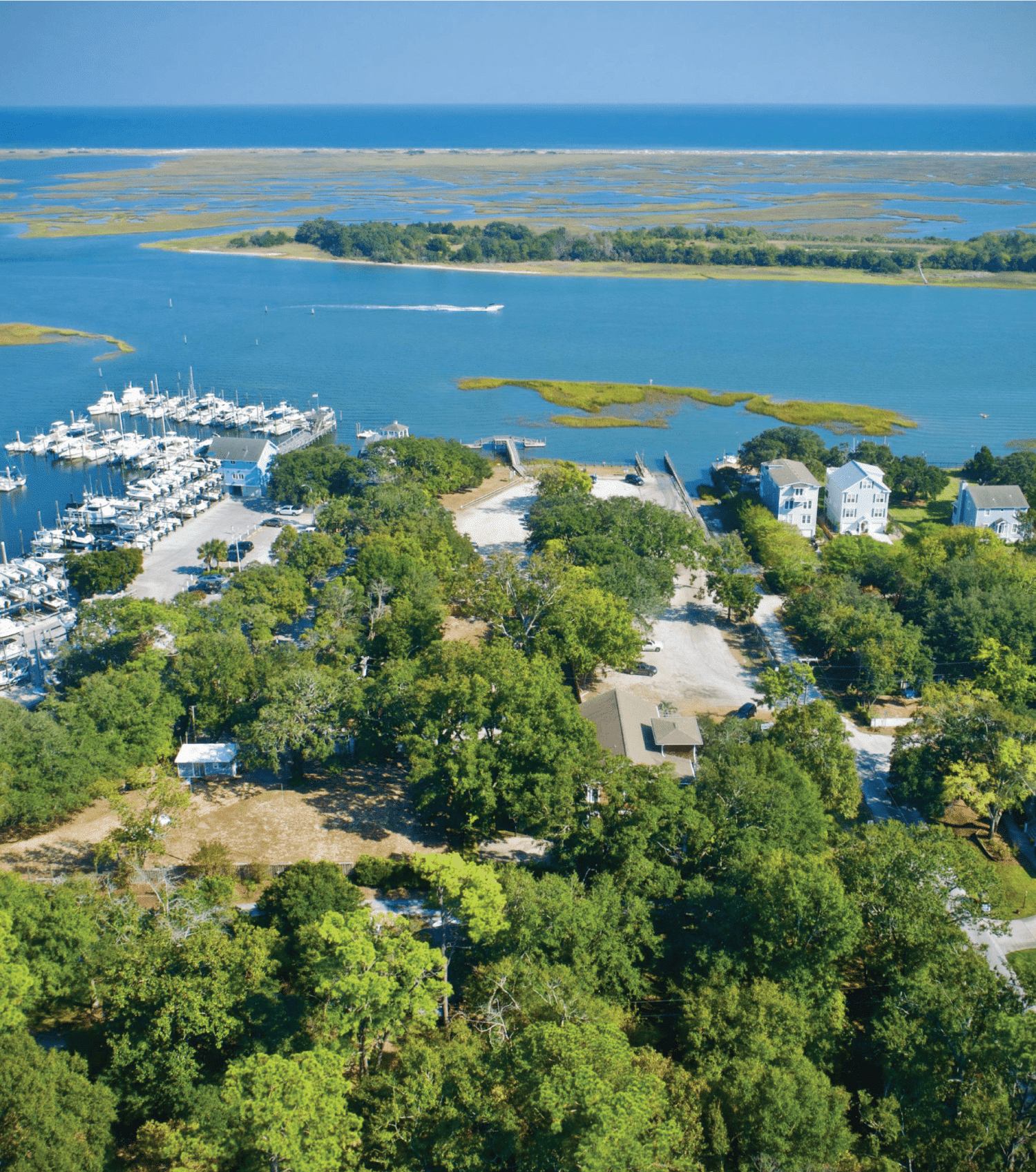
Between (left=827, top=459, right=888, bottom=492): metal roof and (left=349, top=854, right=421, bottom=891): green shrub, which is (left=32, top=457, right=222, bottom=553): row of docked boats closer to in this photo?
(left=349, top=854, right=421, bottom=891): green shrub

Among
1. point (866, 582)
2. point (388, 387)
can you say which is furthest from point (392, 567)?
point (388, 387)

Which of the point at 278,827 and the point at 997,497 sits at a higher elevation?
the point at 997,497

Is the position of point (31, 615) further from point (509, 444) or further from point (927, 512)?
point (927, 512)

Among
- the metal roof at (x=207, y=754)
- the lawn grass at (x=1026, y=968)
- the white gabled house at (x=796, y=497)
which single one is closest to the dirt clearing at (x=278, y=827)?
the metal roof at (x=207, y=754)

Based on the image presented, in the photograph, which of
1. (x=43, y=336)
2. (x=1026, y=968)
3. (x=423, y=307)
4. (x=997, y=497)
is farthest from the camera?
(x=423, y=307)

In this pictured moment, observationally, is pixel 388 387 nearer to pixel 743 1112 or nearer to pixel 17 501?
pixel 17 501

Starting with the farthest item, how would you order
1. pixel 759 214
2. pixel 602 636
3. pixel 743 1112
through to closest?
1. pixel 759 214
2. pixel 602 636
3. pixel 743 1112

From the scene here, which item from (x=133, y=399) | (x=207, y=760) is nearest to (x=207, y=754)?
(x=207, y=760)

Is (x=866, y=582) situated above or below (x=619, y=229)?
below
